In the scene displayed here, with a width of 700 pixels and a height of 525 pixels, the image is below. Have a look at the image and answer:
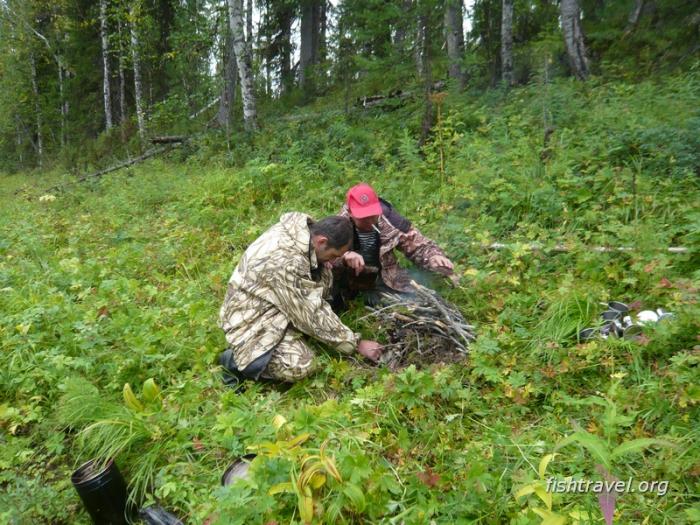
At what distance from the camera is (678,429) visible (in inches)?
92.6

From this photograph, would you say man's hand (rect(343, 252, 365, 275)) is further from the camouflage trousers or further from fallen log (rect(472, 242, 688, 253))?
fallen log (rect(472, 242, 688, 253))

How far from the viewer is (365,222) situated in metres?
3.93

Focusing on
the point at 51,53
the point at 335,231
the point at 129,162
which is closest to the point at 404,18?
the point at 335,231

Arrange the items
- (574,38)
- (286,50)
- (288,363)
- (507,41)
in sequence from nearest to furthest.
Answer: (288,363), (574,38), (507,41), (286,50)

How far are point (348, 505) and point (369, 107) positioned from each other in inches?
351

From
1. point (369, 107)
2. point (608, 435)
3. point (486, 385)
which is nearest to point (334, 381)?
point (486, 385)

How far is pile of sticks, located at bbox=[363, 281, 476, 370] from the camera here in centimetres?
330

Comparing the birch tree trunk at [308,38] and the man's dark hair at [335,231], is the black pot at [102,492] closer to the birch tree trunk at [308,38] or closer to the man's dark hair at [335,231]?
the man's dark hair at [335,231]

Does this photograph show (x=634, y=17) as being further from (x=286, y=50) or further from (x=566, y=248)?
(x=286, y=50)

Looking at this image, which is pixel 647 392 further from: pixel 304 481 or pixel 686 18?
pixel 686 18
